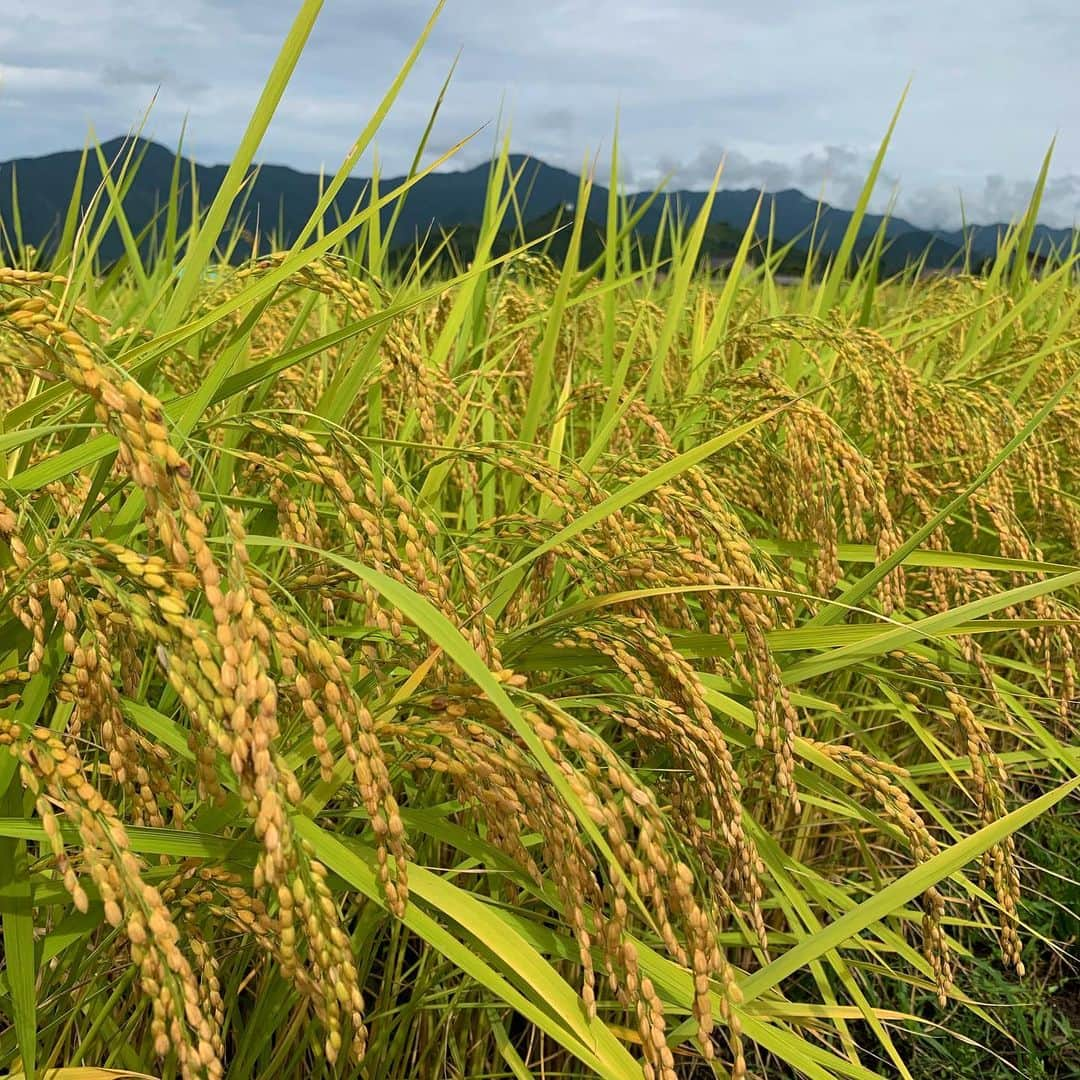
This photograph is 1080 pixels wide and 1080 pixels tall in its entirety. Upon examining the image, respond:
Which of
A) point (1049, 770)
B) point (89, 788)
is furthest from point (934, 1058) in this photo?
point (89, 788)

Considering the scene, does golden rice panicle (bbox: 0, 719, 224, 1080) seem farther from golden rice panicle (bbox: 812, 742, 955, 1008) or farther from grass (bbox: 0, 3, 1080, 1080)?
golden rice panicle (bbox: 812, 742, 955, 1008)

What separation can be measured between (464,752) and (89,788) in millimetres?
327

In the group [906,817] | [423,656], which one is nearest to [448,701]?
[423,656]

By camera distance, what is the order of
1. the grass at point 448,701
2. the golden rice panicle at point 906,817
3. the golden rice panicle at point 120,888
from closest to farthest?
1. the golden rice panicle at point 120,888
2. the grass at point 448,701
3. the golden rice panicle at point 906,817

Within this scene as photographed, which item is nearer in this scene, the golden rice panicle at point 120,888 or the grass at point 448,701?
the golden rice panicle at point 120,888

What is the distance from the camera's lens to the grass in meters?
0.87

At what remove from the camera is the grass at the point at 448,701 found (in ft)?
2.85

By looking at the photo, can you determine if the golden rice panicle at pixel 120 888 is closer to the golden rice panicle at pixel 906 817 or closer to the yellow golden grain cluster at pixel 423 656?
the yellow golden grain cluster at pixel 423 656

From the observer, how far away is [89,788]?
2.74 ft

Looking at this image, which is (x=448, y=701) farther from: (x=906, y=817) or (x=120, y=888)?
(x=906, y=817)

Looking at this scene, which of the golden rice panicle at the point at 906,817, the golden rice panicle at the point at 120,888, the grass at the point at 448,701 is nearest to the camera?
the golden rice panicle at the point at 120,888

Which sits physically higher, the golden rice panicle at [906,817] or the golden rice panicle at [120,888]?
the golden rice panicle at [120,888]

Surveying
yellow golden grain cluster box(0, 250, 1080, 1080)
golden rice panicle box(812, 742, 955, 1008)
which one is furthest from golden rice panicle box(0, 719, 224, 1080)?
golden rice panicle box(812, 742, 955, 1008)

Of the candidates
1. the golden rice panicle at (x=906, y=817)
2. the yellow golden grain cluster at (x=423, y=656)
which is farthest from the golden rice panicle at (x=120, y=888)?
the golden rice panicle at (x=906, y=817)
